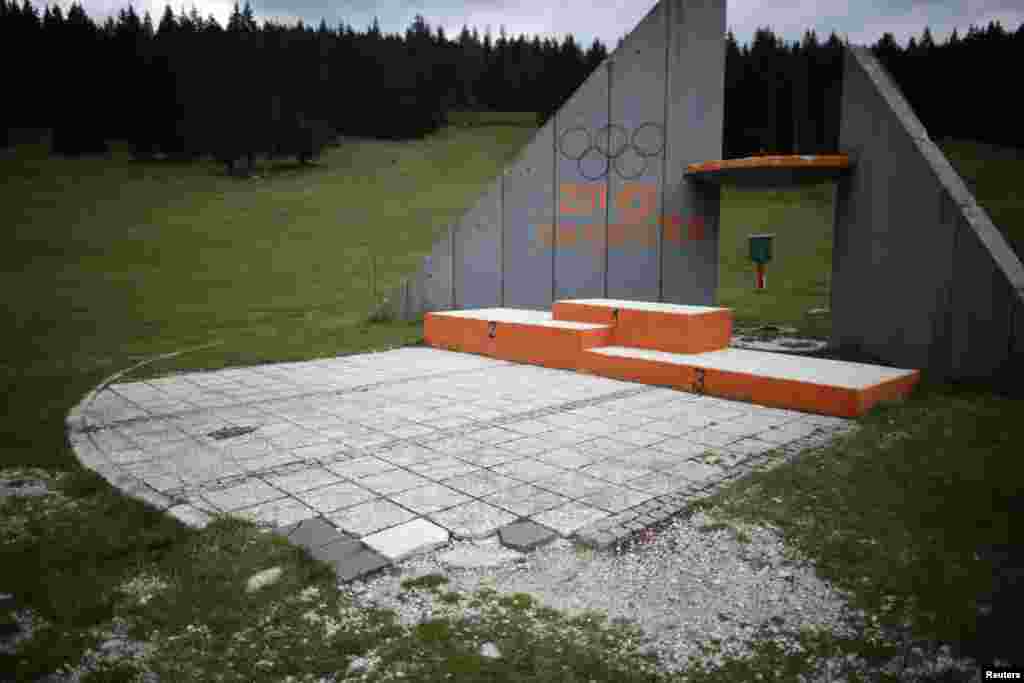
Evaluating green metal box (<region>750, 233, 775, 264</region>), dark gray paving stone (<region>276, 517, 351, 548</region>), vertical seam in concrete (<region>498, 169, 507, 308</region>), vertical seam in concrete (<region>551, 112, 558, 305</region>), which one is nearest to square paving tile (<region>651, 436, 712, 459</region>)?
dark gray paving stone (<region>276, 517, 351, 548</region>)

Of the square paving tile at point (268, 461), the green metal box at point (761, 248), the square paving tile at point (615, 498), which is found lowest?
the square paving tile at point (268, 461)

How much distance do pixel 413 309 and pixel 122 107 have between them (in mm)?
57395

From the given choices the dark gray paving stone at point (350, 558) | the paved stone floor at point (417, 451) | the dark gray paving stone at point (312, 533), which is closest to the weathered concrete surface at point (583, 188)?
the paved stone floor at point (417, 451)

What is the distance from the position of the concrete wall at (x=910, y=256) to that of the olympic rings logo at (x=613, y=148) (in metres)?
3.13

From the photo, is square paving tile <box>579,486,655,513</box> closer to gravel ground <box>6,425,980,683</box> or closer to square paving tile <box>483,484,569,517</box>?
square paving tile <box>483,484,569,517</box>

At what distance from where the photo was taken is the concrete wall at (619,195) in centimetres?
1100

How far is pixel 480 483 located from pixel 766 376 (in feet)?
12.2

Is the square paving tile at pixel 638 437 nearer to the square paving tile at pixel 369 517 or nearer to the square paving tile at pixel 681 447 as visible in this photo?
the square paving tile at pixel 681 447

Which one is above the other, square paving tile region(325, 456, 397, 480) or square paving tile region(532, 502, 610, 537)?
square paving tile region(325, 456, 397, 480)

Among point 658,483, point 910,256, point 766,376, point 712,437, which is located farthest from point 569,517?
point 910,256

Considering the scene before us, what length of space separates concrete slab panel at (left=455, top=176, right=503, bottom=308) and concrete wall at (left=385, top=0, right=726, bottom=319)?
19 mm

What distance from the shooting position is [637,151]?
36.9 feet

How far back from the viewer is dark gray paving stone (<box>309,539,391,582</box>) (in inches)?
138

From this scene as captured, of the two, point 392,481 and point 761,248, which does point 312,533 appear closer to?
point 392,481
